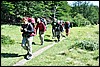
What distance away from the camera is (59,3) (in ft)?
224

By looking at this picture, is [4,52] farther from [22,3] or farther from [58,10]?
[58,10]

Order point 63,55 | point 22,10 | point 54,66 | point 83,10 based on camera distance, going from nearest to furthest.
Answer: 1. point 54,66
2. point 63,55
3. point 22,10
4. point 83,10

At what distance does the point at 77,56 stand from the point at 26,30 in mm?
2493

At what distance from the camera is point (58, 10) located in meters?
68.6

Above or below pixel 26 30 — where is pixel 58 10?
below

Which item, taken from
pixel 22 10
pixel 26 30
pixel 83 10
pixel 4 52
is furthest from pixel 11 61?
pixel 83 10

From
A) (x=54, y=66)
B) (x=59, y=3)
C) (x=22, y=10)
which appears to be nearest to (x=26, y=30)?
(x=54, y=66)

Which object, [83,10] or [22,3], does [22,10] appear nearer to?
[22,3]

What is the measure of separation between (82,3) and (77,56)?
3735 inches

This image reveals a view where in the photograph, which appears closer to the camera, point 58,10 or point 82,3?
point 58,10

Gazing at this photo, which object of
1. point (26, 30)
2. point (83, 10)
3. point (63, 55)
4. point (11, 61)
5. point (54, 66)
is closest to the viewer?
point (54, 66)

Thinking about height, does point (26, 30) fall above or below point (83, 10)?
above

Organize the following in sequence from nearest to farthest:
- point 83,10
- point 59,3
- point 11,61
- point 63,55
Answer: point 11,61
point 63,55
point 59,3
point 83,10

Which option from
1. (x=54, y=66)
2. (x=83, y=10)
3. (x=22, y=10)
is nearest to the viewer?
(x=54, y=66)
